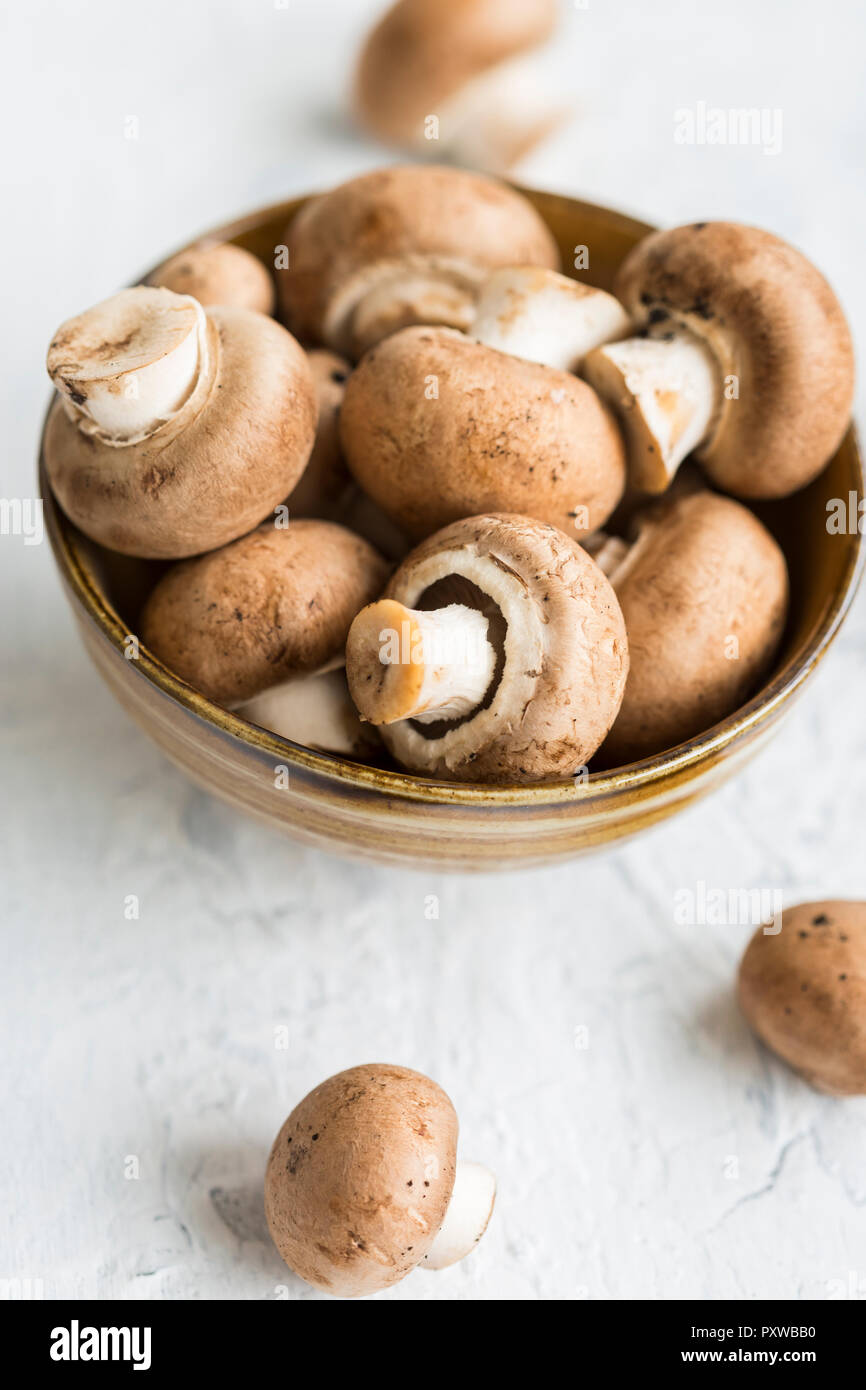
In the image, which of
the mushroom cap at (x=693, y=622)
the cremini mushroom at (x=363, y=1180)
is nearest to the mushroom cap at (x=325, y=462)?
the mushroom cap at (x=693, y=622)

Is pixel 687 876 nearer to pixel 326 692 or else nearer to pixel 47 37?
pixel 326 692

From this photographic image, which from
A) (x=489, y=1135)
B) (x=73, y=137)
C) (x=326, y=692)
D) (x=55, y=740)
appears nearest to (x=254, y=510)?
(x=326, y=692)

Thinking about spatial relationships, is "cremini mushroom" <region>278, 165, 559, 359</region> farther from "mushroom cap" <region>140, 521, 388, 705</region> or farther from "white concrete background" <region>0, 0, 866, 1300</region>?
"white concrete background" <region>0, 0, 866, 1300</region>

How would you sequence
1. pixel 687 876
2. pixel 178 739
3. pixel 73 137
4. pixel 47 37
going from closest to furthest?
pixel 178 739 → pixel 687 876 → pixel 73 137 → pixel 47 37

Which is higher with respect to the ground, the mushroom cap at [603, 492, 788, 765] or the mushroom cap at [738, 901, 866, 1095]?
the mushroom cap at [603, 492, 788, 765]

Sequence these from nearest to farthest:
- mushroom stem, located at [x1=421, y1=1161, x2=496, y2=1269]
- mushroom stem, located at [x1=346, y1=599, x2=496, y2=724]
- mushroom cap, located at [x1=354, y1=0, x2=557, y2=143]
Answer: mushroom stem, located at [x1=346, y1=599, x2=496, y2=724]
mushroom stem, located at [x1=421, y1=1161, x2=496, y2=1269]
mushroom cap, located at [x1=354, y1=0, x2=557, y2=143]

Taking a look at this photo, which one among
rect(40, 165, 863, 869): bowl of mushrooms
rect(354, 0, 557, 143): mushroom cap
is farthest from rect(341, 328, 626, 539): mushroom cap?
rect(354, 0, 557, 143): mushroom cap
